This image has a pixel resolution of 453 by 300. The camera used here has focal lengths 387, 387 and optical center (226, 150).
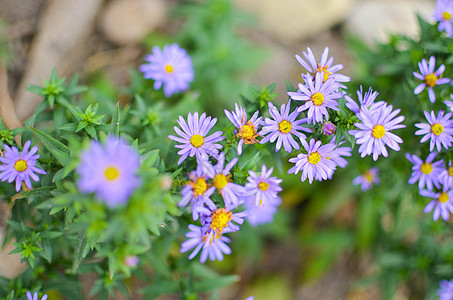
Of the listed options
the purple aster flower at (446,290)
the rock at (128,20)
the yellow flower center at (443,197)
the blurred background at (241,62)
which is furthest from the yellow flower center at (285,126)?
the rock at (128,20)

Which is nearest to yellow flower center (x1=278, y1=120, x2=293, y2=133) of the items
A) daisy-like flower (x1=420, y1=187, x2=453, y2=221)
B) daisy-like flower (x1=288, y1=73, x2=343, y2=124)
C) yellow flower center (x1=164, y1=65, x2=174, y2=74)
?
daisy-like flower (x1=288, y1=73, x2=343, y2=124)

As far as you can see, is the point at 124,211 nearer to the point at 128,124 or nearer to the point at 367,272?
the point at 128,124

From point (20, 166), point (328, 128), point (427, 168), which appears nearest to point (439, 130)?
point (427, 168)

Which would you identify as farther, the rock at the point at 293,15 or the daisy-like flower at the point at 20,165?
the rock at the point at 293,15

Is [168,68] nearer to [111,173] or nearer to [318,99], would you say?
[318,99]

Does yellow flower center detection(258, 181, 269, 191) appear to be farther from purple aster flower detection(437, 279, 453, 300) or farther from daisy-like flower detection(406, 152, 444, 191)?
purple aster flower detection(437, 279, 453, 300)

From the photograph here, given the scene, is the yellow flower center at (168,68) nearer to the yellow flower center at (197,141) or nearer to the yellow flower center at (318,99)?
the yellow flower center at (197,141)
